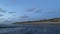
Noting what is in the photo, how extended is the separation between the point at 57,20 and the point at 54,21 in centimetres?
495

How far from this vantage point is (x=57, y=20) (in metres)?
192

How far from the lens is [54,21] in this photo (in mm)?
189250
